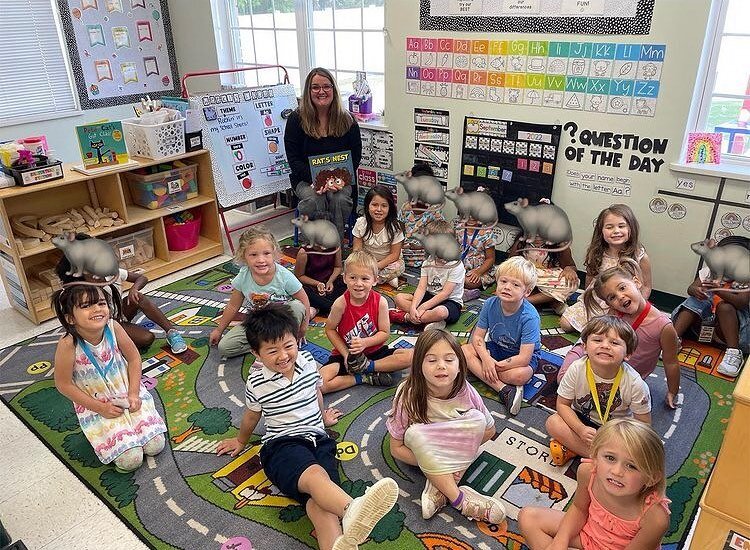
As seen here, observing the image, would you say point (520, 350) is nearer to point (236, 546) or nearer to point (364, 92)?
point (236, 546)

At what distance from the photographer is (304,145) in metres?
3.89

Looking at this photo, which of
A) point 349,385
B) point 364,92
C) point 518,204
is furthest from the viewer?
point 364,92

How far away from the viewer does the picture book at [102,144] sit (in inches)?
130

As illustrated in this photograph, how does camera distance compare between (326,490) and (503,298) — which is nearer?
(326,490)

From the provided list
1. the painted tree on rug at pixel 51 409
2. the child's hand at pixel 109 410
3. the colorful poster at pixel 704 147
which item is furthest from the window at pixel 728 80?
the painted tree on rug at pixel 51 409

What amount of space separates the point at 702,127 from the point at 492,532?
245 cm

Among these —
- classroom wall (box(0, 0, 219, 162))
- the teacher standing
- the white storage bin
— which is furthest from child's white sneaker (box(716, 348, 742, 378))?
classroom wall (box(0, 0, 219, 162))

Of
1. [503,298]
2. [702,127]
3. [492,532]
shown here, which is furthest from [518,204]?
[492,532]

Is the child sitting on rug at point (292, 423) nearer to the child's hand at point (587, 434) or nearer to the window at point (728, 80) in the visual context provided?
the child's hand at point (587, 434)

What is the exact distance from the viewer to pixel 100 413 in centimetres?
214

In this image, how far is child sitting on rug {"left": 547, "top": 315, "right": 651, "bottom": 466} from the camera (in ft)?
6.35

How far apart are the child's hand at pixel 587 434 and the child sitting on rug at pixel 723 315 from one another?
1.08 m

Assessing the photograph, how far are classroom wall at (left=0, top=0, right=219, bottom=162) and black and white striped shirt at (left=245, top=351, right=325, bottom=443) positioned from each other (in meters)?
4.01

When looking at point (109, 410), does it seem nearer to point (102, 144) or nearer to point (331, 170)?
point (102, 144)
